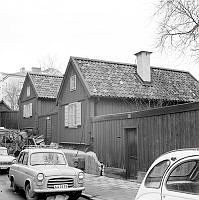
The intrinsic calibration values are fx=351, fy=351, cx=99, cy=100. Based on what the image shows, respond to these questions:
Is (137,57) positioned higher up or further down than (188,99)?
higher up

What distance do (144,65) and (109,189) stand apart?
500 inches

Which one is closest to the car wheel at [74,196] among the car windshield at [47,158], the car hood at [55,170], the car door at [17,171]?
the car hood at [55,170]

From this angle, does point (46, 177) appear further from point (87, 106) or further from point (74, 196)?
point (87, 106)

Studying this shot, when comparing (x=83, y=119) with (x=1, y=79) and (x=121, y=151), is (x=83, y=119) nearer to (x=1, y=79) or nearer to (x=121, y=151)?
(x=121, y=151)

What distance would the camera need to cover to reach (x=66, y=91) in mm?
24172

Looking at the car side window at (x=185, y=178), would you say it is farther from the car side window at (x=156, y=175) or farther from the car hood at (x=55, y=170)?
the car hood at (x=55, y=170)

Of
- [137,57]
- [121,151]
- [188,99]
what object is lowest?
[121,151]

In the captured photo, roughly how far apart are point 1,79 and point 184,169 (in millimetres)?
72398

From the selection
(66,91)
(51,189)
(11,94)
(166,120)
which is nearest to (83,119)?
(66,91)

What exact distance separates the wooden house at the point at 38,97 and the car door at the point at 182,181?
967 inches

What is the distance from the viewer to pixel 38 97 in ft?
101

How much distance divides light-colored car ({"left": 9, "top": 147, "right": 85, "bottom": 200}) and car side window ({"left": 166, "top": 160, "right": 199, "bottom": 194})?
17.1 ft

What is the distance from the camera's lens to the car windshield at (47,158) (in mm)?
11203

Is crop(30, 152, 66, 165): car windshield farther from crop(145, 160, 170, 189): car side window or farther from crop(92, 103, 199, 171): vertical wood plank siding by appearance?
crop(145, 160, 170, 189): car side window
